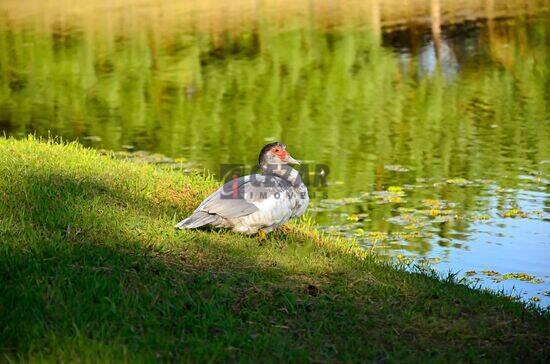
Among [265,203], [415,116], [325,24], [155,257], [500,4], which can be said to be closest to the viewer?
[155,257]

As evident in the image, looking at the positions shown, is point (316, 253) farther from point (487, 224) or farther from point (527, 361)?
point (487, 224)

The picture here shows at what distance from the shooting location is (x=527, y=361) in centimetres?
722

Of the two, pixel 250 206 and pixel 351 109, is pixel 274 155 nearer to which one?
pixel 250 206

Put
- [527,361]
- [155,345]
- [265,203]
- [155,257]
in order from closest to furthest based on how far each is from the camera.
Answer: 1. [155,345]
2. [527,361]
3. [155,257]
4. [265,203]

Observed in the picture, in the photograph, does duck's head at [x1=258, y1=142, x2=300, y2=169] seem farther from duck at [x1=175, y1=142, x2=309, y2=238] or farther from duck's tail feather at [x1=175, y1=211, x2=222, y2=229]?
duck's tail feather at [x1=175, y1=211, x2=222, y2=229]

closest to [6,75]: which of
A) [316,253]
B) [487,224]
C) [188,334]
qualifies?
[487,224]

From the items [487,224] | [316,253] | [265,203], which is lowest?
[487,224]

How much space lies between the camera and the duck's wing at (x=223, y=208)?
9.40 metres

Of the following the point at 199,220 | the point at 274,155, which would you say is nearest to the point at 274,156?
the point at 274,155

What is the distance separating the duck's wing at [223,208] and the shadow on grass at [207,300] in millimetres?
174

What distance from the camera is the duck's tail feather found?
30.6 ft

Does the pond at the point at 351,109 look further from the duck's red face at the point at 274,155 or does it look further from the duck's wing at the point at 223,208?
the duck's wing at the point at 223,208

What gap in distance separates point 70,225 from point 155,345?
2816 mm

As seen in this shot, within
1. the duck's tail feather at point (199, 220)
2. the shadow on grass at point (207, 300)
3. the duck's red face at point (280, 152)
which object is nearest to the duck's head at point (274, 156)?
the duck's red face at point (280, 152)
